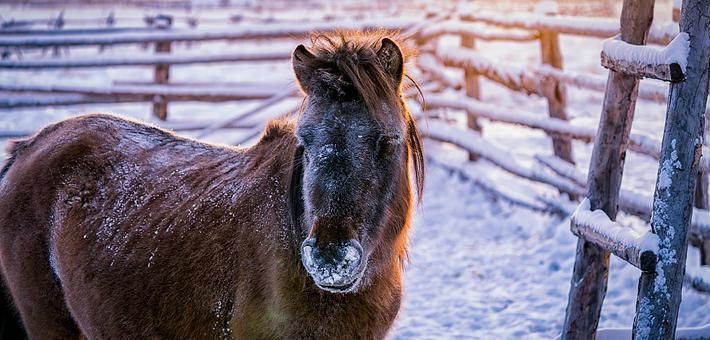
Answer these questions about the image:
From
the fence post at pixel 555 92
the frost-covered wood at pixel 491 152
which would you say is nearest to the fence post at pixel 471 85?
the frost-covered wood at pixel 491 152

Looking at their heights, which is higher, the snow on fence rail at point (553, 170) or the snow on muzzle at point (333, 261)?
the snow on muzzle at point (333, 261)

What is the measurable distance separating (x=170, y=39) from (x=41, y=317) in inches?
266

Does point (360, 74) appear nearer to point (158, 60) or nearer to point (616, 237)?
point (616, 237)

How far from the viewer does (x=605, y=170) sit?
309 centimetres

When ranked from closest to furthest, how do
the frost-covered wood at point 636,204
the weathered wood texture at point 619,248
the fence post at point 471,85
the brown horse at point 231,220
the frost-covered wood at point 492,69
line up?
the brown horse at point 231,220
the weathered wood texture at point 619,248
the frost-covered wood at point 636,204
the frost-covered wood at point 492,69
the fence post at point 471,85

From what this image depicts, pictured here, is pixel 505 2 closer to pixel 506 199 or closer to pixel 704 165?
pixel 506 199

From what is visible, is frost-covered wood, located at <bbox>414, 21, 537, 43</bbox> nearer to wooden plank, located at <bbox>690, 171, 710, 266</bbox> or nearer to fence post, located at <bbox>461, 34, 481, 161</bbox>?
fence post, located at <bbox>461, 34, 481, 161</bbox>

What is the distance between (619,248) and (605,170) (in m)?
0.48

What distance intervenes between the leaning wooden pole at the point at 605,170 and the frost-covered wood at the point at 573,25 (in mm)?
1476

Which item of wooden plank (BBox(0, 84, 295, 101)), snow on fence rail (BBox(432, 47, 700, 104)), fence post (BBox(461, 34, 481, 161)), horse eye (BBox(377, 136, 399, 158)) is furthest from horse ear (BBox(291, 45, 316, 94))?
wooden plank (BBox(0, 84, 295, 101))

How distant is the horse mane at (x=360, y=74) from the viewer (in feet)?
7.75

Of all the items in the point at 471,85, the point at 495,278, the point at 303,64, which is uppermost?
the point at 303,64

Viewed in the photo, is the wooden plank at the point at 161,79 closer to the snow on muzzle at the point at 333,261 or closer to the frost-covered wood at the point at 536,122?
the frost-covered wood at the point at 536,122

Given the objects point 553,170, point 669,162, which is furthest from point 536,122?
point 669,162
